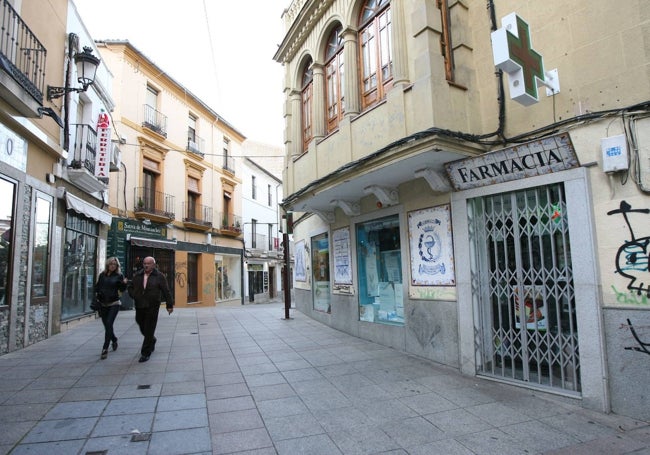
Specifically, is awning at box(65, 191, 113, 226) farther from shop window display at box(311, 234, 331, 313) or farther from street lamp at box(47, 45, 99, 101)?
shop window display at box(311, 234, 331, 313)

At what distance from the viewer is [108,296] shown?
684 centimetres

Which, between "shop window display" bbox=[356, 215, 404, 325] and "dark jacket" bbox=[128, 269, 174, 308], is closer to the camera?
"dark jacket" bbox=[128, 269, 174, 308]

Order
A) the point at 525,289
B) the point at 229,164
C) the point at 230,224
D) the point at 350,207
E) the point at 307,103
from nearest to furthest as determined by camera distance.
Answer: the point at 525,289 < the point at 350,207 < the point at 307,103 < the point at 230,224 < the point at 229,164

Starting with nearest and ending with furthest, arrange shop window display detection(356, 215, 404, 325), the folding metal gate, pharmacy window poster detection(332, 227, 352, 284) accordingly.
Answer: the folding metal gate → shop window display detection(356, 215, 404, 325) → pharmacy window poster detection(332, 227, 352, 284)

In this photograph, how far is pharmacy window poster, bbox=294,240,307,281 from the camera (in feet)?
40.4

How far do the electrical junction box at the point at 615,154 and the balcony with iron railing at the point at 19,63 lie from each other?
791cm

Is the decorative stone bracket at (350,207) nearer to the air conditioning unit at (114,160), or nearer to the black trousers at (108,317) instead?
the black trousers at (108,317)

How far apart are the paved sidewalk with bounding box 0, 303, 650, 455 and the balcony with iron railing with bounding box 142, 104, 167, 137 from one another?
43.6ft

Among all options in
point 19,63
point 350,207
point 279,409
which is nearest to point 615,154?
point 279,409

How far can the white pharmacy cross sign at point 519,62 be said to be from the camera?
4.39 meters

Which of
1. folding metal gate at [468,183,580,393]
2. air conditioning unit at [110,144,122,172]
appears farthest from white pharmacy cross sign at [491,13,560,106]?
air conditioning unit at [110,144,122,172]

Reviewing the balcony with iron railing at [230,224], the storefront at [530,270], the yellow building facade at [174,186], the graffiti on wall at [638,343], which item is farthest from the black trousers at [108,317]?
the balcony with iron railing at [230,224]

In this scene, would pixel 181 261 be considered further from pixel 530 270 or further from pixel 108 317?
pixel 530 270

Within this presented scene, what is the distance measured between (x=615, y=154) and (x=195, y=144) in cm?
2074
